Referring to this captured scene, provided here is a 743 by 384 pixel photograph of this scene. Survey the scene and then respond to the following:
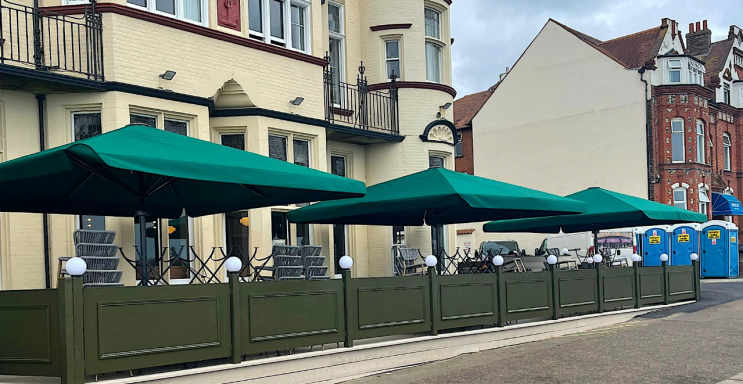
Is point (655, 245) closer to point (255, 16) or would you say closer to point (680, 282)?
point (680, 282)

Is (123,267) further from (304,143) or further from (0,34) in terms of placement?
(304,143)

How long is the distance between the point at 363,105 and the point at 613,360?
8272 mm

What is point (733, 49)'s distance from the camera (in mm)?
40062

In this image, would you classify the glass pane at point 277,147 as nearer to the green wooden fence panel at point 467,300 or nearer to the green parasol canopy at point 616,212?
the green wooden fence panel at point 467,300

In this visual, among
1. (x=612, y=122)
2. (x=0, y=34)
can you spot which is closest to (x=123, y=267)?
(x=0, y=34)

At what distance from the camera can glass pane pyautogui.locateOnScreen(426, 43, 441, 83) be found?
57.0ft

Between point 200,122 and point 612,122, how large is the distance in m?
26.1

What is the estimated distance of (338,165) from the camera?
54.1 ft

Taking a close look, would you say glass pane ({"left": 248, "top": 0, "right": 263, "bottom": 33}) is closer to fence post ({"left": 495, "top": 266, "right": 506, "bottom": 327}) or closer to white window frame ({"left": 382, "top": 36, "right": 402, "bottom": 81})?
white window frame ({"left": 382, "top": 36, "right": 402, "bottom": 81})

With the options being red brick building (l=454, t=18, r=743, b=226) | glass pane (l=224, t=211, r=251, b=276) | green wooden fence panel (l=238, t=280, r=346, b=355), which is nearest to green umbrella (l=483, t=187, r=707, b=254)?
glass pane (l=224, t=211, r=251, b=276)

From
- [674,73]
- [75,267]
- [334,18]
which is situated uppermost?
[674,73]

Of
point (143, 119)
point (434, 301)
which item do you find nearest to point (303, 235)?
point (143, 119)

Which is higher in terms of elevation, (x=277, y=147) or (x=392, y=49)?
(x=392, y=49)

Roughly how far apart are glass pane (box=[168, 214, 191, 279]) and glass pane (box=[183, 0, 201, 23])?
313cm
